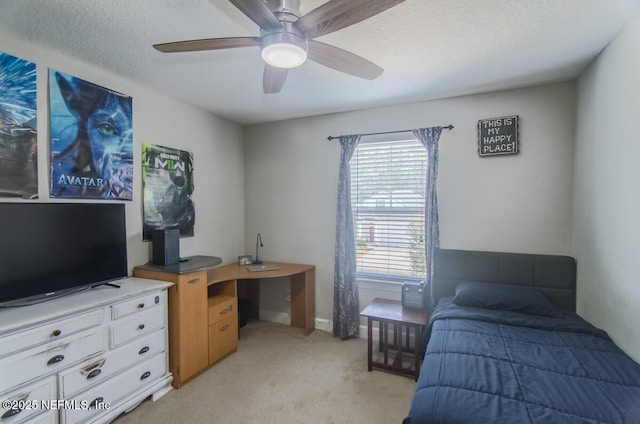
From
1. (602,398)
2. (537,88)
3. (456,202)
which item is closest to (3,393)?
(602,398)

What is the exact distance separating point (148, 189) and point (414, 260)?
2.71 m

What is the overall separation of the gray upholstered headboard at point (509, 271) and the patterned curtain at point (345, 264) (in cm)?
86

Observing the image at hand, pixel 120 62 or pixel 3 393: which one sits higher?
pixel 120 62

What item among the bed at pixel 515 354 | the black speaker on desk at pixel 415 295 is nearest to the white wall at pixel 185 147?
the black speaker on desk at pixel 415 295

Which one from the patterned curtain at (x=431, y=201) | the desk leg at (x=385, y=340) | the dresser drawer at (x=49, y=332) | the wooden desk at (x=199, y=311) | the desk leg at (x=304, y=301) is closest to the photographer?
the dresser drawer at (x=49, y=332)

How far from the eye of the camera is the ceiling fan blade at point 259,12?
1.22m

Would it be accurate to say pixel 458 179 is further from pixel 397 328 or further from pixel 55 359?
pixel 55 359

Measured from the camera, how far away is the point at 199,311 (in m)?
2.59

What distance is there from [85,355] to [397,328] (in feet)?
7.72

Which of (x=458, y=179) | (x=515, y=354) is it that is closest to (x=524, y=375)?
(x=515, y=354)

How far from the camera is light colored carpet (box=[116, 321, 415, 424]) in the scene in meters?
2.09

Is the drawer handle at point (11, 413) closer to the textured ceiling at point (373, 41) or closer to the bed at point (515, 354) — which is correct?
the bed at point (515, 354)

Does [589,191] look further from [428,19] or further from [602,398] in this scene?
[428,19]

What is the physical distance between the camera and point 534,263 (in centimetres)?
262
